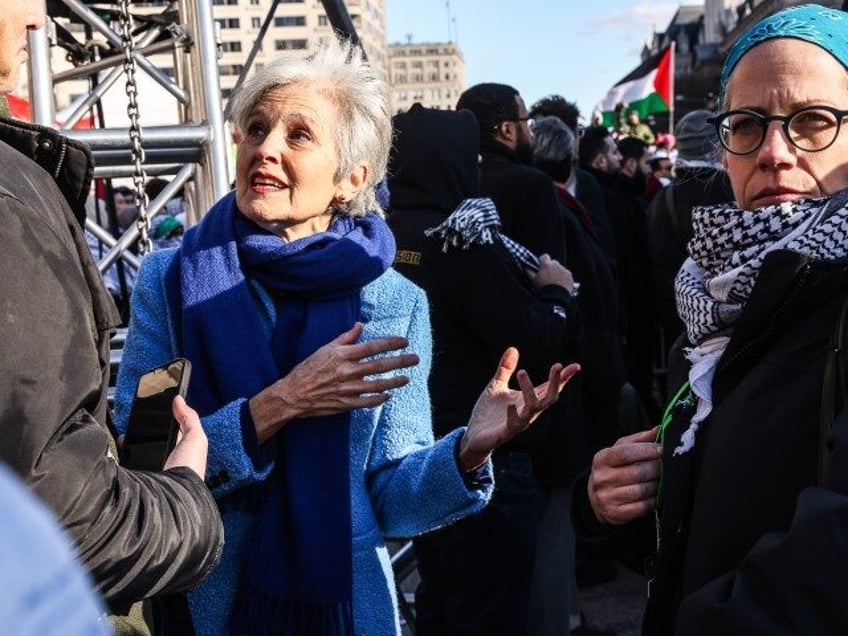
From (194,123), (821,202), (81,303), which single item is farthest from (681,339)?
(194,123)

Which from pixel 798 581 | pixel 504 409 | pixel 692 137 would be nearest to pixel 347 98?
pixel 504 409

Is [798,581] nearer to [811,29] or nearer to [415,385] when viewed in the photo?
[811,29]

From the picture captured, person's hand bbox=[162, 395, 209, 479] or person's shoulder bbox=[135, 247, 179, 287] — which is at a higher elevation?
person's shoulder bbox=[135, 247, 179, 287]

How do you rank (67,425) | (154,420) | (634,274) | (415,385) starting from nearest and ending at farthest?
1. (67,425)
2. (154,420)
3. (415,385)
4. (634,274)

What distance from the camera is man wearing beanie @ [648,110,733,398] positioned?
3645 mm

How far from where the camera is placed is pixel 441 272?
9.77 feet

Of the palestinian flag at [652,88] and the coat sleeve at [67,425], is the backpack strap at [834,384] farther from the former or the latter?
the palestinian flag at [652,88]

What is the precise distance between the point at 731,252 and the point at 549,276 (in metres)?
1.69

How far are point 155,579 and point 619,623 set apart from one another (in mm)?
3177

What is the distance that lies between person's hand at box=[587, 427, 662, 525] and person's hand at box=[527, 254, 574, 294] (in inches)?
62.7

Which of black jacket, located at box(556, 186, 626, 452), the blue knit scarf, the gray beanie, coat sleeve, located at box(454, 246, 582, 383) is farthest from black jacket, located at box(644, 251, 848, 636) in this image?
the gray beanie

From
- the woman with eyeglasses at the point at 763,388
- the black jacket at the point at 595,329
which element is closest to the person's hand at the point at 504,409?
the woman with eyeglasses at the point at 763,388

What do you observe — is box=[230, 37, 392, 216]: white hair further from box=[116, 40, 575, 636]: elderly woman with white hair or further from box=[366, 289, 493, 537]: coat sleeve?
box=[366, 289, 493, 537]: coat sleeve

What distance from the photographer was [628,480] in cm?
154
